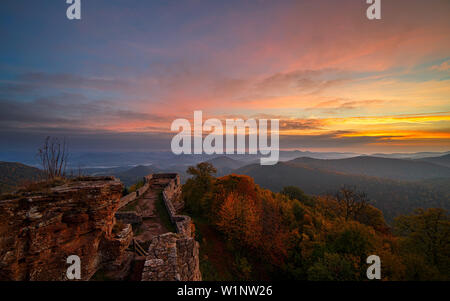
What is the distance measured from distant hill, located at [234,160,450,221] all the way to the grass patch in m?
72.7

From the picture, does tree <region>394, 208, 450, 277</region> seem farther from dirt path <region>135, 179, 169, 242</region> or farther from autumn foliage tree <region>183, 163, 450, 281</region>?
dirt path <region>135, 179, 169, 242</region>

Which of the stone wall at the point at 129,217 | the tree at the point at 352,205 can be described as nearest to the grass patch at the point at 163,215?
the stone wall at the point at 129,217

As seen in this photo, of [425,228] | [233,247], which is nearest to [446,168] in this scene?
[425,228]

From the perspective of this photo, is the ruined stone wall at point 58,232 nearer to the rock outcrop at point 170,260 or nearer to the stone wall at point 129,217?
the rock outcrop at point 170,260

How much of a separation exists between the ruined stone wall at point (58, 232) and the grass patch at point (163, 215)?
4.55 metres

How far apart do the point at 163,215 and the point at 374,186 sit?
140314mm

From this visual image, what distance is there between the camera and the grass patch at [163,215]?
12900mm

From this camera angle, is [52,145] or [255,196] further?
[255,196]

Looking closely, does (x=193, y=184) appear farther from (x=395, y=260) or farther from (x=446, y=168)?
(x=446, y=168)

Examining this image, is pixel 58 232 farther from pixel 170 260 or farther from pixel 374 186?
pixel 374 186

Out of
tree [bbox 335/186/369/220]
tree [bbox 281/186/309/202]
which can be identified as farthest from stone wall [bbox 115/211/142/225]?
tree [bbox 281/186/309/202]

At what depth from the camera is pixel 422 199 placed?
7831 cm
